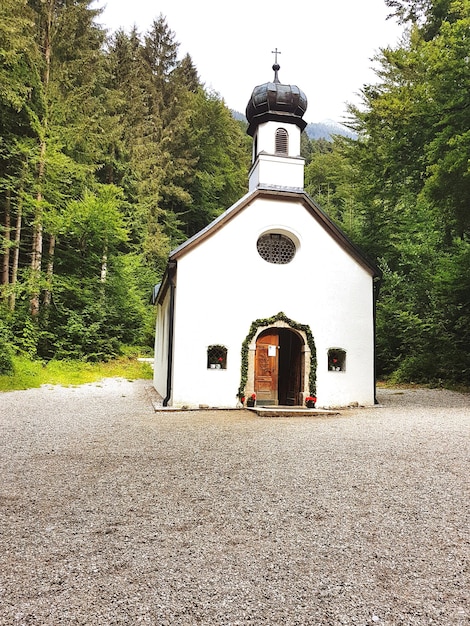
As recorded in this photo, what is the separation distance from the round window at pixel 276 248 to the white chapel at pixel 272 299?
3 cm

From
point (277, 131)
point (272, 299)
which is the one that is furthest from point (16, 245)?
point (272, 299)

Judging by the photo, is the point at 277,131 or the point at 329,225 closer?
the point at 329,225

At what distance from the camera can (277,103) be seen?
41.2ft

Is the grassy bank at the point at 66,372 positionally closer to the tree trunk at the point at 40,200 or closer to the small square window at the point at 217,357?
the tree trunk at the point at 40,200

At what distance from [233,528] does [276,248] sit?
29.6 ft

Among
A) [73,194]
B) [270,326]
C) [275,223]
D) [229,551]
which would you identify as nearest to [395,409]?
[270,326]

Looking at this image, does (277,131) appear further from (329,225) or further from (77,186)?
(77,186)

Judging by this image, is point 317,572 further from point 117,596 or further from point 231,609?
point 117,596

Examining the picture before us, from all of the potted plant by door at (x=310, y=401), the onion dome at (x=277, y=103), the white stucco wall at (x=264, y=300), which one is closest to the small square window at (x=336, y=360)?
the white stucco wall at (x=264, y=300)

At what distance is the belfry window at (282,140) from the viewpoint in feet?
42.0

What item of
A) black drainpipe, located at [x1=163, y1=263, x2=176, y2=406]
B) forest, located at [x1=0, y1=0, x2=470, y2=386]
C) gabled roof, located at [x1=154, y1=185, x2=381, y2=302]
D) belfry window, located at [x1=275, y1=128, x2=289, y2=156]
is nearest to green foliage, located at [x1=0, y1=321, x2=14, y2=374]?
forest, located at [x1=0, y1=0, x2=470, y2=386]

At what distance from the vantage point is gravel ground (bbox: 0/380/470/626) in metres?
2.44

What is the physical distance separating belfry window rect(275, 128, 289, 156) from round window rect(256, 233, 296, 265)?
112 inches

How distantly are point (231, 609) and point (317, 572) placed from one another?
0.68m
